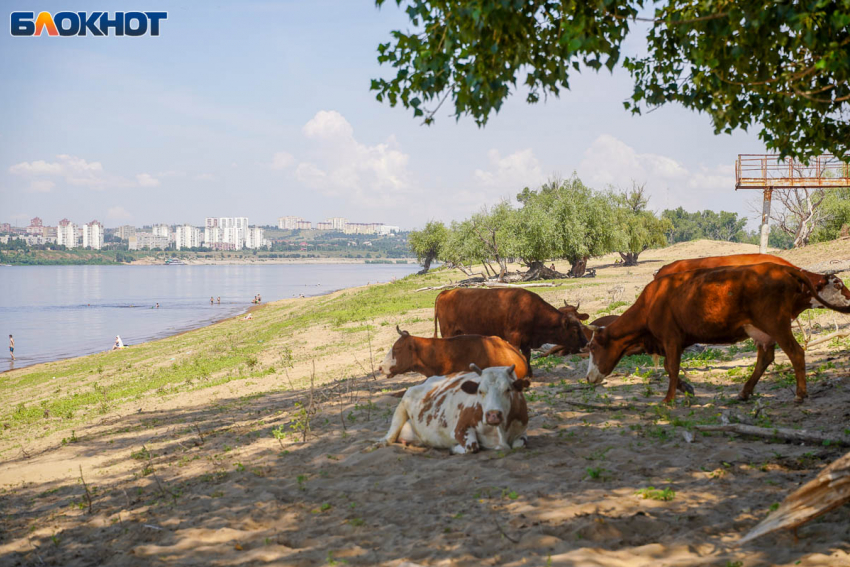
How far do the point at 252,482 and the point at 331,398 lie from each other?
14.7ft

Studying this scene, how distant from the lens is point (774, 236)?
485ft

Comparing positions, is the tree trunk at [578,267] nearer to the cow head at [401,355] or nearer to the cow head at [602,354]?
the cow head at [602,354]

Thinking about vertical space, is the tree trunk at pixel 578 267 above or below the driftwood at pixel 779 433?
above

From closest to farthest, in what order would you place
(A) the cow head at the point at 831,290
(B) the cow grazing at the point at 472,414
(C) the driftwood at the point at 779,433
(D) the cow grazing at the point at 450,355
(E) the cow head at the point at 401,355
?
1. (C) the driftwood at the point at 779,433
2. (B) the cow grazing at the point at 472,414
3. (A) the cow head at the point at 831,290
4. (D) the cow grazing at the point at 450,355
5. (E) the cow head at the point at 401,355

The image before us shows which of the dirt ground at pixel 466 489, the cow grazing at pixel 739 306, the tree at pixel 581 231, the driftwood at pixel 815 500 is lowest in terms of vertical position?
the dirt ground at pixel 466 489

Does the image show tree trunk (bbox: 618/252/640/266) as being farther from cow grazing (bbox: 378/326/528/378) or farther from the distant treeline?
cow grazing (bbox: 378/326/528/378)

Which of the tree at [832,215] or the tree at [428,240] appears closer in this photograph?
the tree at [832,215]

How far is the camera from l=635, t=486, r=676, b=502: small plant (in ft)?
17.2

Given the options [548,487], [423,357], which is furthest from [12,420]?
[548,487]

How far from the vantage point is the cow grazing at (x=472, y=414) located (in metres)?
6.97

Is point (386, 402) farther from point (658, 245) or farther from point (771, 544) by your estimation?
point (658, 245)

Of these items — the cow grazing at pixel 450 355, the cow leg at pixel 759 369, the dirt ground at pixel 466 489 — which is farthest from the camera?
the cow grazing at pixel 450 355

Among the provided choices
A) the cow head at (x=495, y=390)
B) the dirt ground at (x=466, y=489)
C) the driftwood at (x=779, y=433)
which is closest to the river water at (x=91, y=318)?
the dirt ground at (x=466, y=489)

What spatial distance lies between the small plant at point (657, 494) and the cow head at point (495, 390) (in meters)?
1.73
